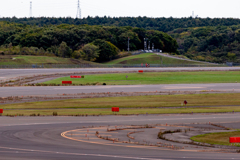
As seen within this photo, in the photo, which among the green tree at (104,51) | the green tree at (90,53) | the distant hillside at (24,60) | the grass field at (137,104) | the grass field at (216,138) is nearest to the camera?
the grass field at (216,138)

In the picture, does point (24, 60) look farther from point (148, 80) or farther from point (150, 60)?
point (148, 80)

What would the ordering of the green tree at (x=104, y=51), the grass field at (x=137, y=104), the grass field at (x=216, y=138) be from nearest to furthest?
1. the grass field at (x=216, y=138)
2. the grass field at (x=137, y=104)
3. the green tree at (x=104, y=51)

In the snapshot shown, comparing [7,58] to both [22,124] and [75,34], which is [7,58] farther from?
[22,124]

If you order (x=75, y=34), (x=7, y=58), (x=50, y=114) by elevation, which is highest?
(x=75, y=34)

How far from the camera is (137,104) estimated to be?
46219 mm

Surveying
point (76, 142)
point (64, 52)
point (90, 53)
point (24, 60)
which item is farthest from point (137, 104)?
point (64, 52)

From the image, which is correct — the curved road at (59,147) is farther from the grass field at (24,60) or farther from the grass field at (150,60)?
the grass field at (150,60)

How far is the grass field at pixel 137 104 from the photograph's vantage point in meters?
40.2

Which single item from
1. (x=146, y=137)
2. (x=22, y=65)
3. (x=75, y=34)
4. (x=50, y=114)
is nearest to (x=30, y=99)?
(x=50, y=114)

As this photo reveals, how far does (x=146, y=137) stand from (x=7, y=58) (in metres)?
127

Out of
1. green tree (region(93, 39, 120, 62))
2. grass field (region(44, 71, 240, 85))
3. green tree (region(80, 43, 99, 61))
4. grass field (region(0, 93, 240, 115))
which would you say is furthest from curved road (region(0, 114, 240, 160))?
green tree (region(93, 39, 120, 62))

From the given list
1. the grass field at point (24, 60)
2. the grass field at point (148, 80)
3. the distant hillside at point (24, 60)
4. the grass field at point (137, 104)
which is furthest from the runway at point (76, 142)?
the grass field at point (24, 60)

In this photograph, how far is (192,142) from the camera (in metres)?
22.0

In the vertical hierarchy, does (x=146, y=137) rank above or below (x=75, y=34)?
below
